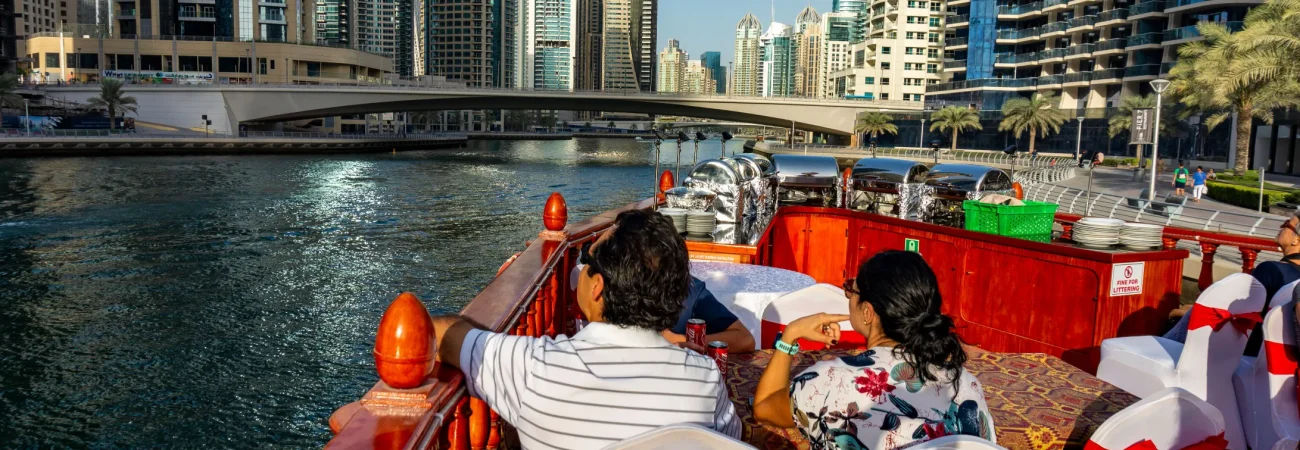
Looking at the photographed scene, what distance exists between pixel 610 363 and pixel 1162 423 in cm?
179

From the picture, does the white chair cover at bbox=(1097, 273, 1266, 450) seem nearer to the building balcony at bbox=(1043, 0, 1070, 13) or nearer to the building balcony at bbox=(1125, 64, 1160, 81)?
the building balcony at bbox=(1125, 64, 1160, 81)

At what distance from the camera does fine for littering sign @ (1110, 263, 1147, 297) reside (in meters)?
7.79

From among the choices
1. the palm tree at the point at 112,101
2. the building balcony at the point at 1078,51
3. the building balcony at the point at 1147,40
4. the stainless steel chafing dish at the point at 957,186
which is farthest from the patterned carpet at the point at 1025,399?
the palm tree at the point at 112,101

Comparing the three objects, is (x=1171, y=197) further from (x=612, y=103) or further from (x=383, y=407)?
(x=612, y=103)

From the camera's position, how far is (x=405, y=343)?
2.23 metres

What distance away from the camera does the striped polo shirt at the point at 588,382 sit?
2568 mm

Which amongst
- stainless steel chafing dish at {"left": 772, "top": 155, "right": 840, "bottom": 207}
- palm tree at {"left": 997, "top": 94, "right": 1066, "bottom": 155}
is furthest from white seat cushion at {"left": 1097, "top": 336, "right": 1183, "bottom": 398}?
palm tree at {"left": 997, "top": 94, "right": 1066, "bottom": 155}

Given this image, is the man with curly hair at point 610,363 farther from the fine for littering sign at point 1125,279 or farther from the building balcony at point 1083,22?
the building balcony at point 1083,22

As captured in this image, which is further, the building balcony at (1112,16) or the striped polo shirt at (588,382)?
the building balcony at (1112,16)

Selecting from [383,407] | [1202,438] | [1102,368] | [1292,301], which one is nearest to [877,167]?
[1102,368]

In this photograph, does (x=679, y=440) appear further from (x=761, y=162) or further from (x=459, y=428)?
(x=761, y=162)

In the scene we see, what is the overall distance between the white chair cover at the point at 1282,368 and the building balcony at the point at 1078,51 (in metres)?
71.1

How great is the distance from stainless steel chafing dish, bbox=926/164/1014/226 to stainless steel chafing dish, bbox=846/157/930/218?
0.29 meters

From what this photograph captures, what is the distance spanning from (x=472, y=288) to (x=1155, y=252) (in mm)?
13775
